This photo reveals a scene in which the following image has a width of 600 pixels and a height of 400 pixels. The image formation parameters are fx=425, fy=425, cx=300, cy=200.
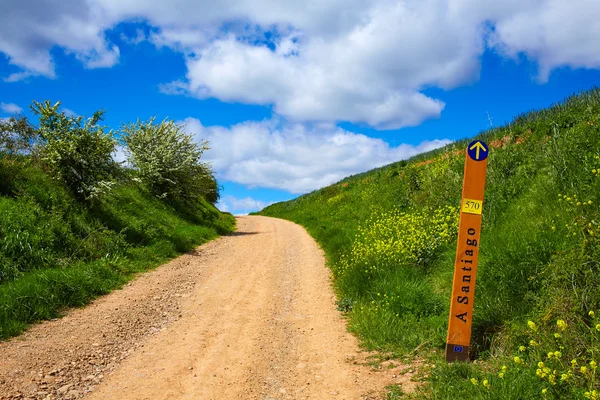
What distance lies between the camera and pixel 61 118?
41.9 ft

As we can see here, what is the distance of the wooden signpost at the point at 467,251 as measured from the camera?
504cm

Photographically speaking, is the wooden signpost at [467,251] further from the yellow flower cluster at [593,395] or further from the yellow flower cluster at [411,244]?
the yellow flower cluster at [411,244]

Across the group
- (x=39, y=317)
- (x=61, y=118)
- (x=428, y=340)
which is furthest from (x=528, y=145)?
(x=61, y=118)

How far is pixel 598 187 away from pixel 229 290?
6.99m

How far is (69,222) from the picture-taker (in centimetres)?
1095

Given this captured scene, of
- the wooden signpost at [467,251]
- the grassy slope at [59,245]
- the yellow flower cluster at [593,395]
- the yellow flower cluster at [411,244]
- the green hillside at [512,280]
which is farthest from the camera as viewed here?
the yellow flower cluster at [411,244]

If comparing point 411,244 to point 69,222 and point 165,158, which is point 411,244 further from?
point 165,158

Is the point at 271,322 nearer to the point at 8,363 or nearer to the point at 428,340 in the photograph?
the point at 428,340

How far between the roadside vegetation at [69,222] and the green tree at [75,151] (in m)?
0.03

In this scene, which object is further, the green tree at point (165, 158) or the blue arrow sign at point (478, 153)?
the green tree at point (165, 158)

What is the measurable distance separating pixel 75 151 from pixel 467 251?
11570mm

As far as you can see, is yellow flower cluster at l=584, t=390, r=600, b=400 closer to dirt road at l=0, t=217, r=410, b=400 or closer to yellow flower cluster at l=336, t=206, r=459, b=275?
dirt road at l=0, t=217, r=410, b=400

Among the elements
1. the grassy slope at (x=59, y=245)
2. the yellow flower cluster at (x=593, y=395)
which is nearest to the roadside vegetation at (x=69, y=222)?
the grassy slope at (x=59, y=245)

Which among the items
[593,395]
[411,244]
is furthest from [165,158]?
[593,395]
